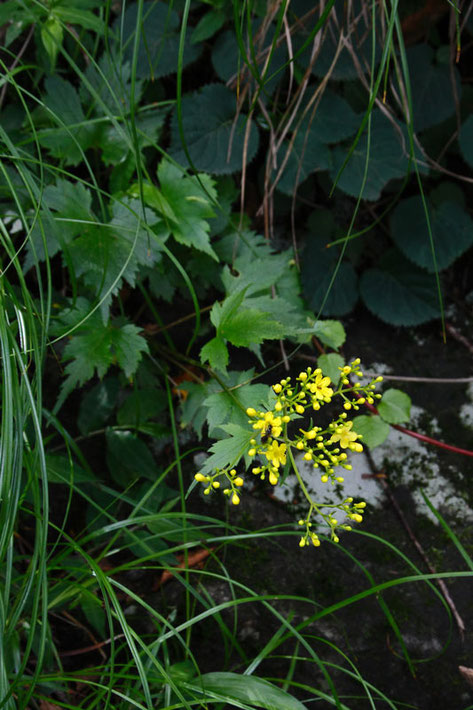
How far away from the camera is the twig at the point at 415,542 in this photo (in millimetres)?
1365

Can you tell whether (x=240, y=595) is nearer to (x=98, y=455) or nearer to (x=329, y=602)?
(x=329, y=602)

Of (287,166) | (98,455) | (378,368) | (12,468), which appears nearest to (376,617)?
(378,368)

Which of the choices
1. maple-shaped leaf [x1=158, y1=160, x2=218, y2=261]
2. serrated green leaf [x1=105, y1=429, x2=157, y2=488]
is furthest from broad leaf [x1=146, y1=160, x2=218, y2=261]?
serrated green leaf [x1=105, y1=429, x2=157, y2=488]

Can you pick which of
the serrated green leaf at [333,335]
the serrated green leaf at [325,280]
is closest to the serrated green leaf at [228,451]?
the serrated green leaf at [333,335]

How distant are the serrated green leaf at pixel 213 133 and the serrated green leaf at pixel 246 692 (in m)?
1.16

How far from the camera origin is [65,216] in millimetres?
1360

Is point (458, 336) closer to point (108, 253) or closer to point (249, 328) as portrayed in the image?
point (249, 328)

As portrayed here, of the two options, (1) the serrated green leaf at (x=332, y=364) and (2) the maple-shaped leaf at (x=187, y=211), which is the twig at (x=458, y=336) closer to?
(1) the serrated green leaf at (x=332, y=364)

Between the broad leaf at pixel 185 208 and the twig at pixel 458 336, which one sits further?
the twig at pixel 458 336

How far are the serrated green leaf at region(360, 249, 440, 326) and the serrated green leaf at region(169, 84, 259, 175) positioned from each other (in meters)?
0.51

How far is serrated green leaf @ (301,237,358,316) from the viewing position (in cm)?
173

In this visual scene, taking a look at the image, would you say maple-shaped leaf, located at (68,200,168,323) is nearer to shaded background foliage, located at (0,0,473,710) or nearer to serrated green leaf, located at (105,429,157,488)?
shaded background foliage, located at (0,0,473,710)

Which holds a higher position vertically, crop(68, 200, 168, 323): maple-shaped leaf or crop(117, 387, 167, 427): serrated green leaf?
crop(68, 200, 168, 323): maple-shaped leaf

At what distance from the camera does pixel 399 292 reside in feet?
5.71
